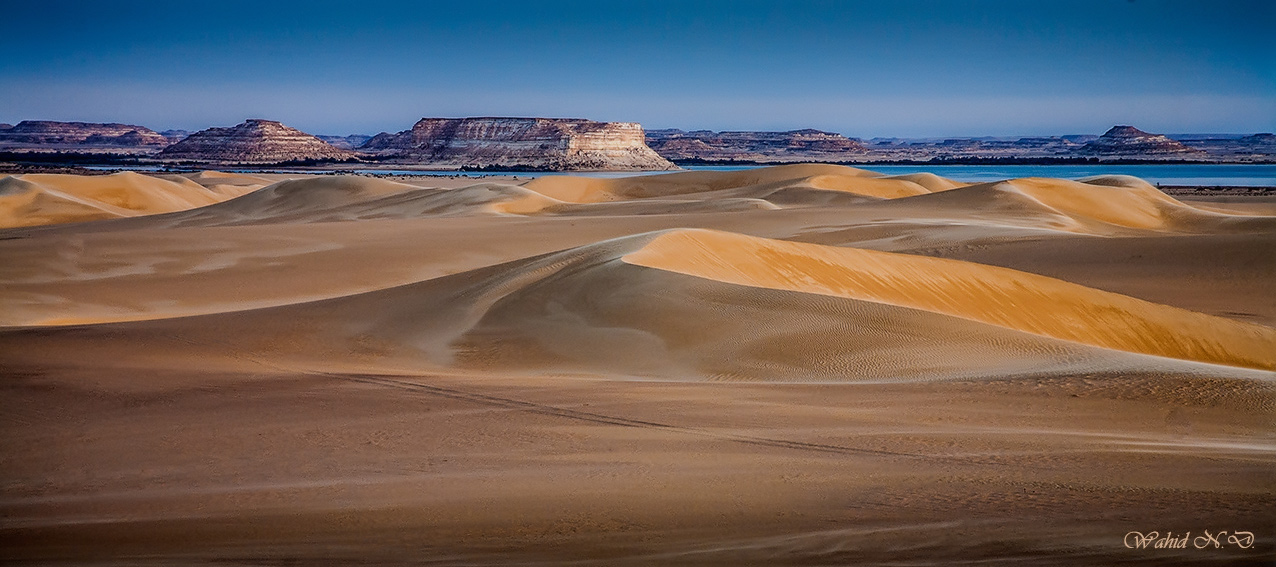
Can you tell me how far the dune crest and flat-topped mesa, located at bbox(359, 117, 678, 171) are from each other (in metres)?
95.4

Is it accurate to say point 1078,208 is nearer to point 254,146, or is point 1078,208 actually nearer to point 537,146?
point 537,146

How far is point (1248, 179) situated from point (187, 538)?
101 metres

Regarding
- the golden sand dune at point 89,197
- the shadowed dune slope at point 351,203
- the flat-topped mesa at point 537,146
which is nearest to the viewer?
the shadowed dune slope at point 351,203

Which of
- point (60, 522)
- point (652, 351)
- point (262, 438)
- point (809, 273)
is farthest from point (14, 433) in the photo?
point (809, 273)

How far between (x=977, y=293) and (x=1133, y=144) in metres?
189

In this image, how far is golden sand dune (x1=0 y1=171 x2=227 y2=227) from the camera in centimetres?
4269

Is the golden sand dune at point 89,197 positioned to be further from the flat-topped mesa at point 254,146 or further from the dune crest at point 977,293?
the flat-topped mesa at point 254,146

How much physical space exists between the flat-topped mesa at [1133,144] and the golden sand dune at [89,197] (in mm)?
155335

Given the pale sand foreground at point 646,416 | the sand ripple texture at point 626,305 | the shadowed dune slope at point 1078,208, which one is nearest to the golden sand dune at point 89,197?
the sand ripple texture at point 626,305

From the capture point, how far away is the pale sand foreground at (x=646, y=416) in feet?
16.9

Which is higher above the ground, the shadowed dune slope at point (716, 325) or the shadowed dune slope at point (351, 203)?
the shadowed dune slope at point (716, 325)

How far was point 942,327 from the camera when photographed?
36.7 ft

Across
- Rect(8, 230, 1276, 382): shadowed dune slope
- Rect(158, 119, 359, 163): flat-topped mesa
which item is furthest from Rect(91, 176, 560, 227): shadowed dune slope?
Rect(158, 119, 359, 163): flat-topped mesa

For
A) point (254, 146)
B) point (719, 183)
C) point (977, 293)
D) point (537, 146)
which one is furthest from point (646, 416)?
point (254, 146)
